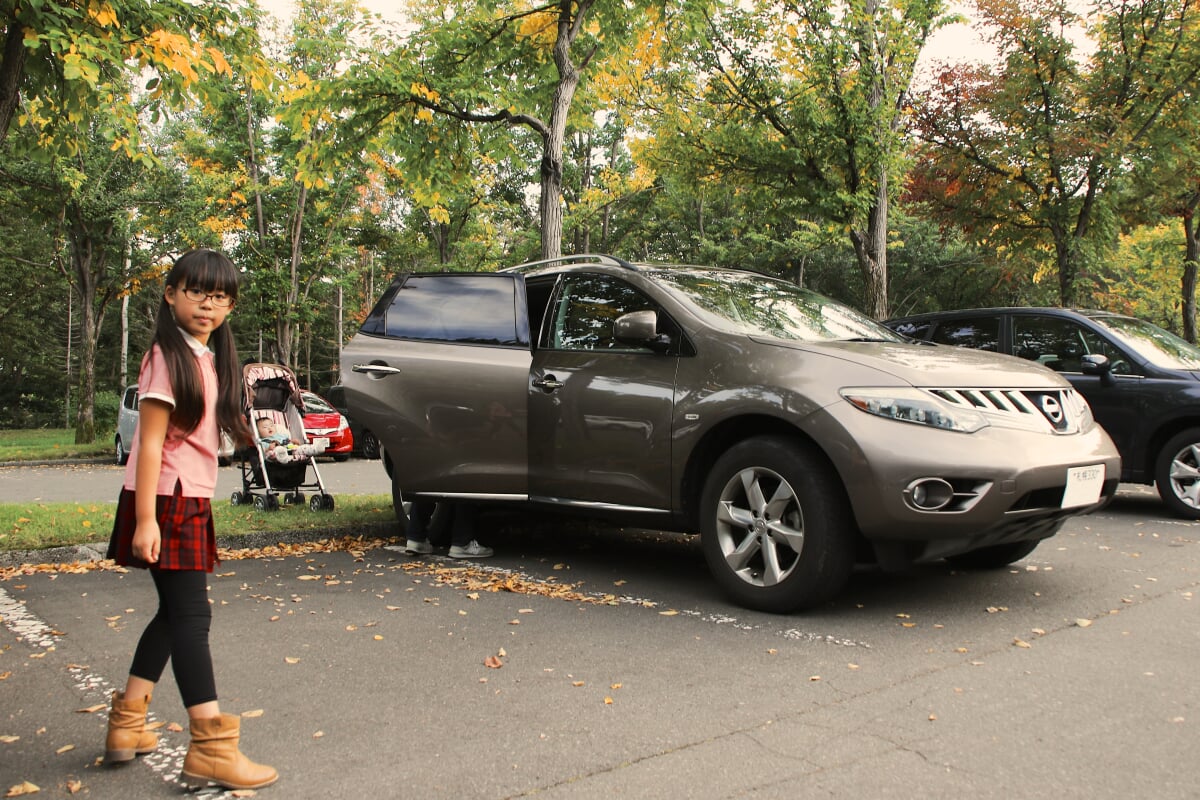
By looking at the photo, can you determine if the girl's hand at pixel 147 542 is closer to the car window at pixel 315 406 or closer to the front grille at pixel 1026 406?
the front grille at pixel 1026 406

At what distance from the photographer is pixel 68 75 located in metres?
5.84

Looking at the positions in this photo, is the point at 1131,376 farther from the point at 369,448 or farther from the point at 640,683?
the point at 369,448

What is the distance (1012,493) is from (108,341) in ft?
191

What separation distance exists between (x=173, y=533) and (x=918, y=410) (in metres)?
3.14

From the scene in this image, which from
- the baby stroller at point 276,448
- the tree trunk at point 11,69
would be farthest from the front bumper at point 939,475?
the tree trunk at point 11,69

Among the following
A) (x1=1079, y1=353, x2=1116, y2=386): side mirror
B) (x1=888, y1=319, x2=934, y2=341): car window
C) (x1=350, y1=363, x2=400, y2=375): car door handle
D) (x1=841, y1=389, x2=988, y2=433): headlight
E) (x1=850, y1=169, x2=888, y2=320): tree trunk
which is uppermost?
(x1=850, y1=169, x2=888, y2=320): tree trunk

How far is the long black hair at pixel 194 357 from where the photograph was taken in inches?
109

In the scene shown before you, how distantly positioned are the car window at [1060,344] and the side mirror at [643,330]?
4.69 metres

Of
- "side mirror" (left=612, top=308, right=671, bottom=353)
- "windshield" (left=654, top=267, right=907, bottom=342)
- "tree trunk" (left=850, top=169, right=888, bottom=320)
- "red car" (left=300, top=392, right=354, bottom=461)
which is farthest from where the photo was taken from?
"red car" (left=300, top=392, right=354, bottom=461)

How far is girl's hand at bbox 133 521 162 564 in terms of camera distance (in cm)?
267

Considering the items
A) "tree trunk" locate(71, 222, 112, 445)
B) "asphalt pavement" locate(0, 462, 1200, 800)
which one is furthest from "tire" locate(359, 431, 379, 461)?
"asphalt pavement" locate(0, 462, 1200, 800)

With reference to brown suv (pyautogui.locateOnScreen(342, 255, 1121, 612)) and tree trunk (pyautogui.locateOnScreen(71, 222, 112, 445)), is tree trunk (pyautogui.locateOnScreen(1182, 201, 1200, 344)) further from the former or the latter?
tree trunk (pyautogui.locateOnScreen(71, 222, 112, 445))

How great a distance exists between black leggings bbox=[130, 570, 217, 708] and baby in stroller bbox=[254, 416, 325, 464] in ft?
18.9

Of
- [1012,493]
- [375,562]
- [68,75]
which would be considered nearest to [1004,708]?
[1012,493]
